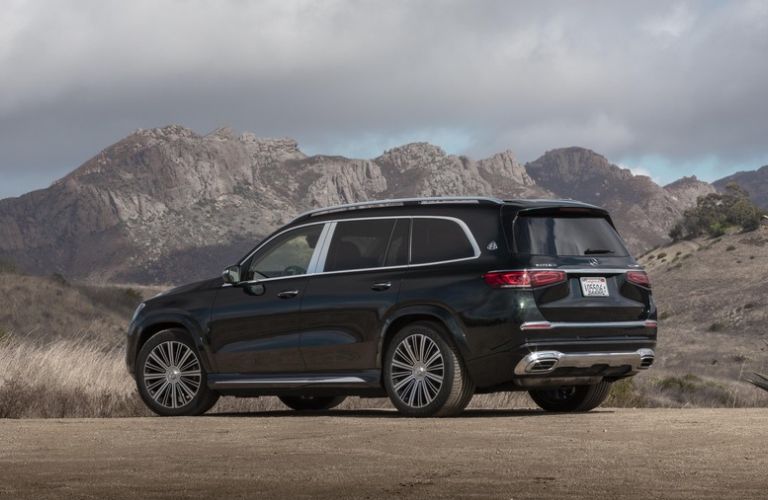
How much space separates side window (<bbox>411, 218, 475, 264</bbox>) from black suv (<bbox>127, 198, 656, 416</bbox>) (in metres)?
0.01

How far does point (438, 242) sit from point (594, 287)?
4.80ft

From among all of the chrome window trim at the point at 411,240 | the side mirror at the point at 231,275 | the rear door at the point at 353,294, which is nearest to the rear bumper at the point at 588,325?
the chrome window trim at the point at 411,240

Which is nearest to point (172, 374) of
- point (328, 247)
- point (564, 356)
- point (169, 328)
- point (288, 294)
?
point (169, 328)

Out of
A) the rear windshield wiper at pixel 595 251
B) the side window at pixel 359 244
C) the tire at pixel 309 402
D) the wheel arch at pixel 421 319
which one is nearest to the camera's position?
the wheel arch at pixel 421 319

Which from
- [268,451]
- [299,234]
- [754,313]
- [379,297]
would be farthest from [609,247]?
[754,313]

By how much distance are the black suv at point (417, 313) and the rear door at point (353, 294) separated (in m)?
0.01

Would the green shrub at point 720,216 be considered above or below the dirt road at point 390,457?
above

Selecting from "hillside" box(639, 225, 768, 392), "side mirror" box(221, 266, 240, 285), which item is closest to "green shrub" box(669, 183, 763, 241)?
"hillside" box(639, 225, 768, 392)

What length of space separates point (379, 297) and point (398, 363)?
0.63m

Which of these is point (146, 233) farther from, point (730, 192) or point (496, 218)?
point (496, 218)

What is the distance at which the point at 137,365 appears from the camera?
→ 1381 cm

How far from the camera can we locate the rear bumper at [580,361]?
1163 cm

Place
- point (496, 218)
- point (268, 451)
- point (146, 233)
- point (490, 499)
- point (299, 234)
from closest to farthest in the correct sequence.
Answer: point (490, 499) → point (268, 451) → point (496, 218) → point (299, 234) → point (146, 233)

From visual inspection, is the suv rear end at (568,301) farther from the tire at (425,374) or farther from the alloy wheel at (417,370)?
the alloy wheel at (417,370)
